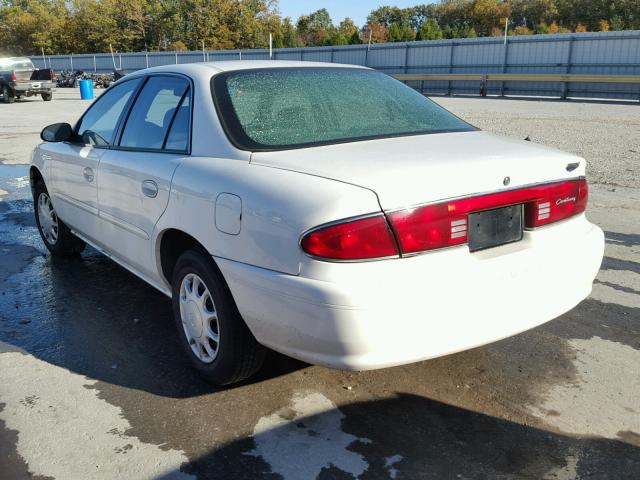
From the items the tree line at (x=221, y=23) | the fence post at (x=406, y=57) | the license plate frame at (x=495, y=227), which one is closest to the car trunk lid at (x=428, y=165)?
the license plate frame at (x=495, y=227)

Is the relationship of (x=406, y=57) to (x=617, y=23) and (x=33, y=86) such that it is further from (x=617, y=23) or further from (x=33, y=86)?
(x=617, y=23)

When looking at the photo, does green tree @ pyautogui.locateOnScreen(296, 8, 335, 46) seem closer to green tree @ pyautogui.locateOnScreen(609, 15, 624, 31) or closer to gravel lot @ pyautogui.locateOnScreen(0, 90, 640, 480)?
green tree @ pyautogui.locateOnScreen(609, 15, 624, 31)

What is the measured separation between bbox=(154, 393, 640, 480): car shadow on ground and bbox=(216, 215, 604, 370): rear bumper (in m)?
0.39

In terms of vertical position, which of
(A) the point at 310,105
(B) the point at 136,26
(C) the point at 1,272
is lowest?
(C) the point at 1,272

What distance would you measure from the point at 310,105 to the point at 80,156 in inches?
74.0

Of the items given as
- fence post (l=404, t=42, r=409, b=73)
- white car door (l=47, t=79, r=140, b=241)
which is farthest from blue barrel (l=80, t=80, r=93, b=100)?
white car door (l=47, t=79, r=140, b=241)

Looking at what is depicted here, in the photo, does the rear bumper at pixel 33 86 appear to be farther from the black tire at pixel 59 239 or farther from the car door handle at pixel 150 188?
the car door handle at pixel 150 188

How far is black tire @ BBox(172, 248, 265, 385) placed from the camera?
2.88 metres

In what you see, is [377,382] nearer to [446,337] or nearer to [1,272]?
[446,337]

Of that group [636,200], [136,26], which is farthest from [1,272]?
[136,26]

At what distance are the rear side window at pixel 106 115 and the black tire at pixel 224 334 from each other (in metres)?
1.44

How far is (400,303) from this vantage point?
2.41m

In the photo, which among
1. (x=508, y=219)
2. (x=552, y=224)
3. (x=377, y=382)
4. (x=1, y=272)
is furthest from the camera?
(x=1, y=272)

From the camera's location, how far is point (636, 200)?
709cm
